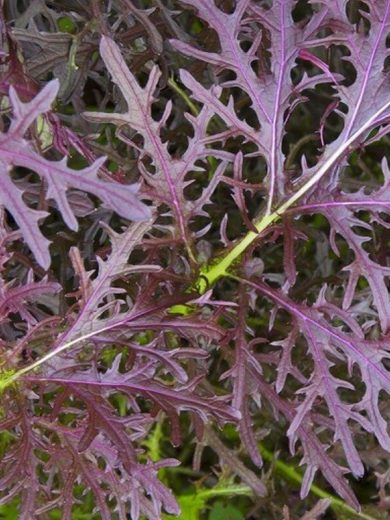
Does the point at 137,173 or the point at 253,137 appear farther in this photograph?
the point at 137,173

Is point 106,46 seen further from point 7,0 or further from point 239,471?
point 239,471

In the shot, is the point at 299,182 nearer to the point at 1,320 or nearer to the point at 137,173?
the point at 137,173

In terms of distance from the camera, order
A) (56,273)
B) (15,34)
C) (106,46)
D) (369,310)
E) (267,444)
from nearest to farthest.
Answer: (106,46), (15,34), (369,310), (56,273), (267,444)

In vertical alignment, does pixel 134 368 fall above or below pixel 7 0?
below

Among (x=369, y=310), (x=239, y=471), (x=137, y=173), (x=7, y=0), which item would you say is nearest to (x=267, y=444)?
(x=239, y=471)

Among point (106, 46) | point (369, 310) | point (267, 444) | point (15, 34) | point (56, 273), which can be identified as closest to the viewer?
point (106, 46)

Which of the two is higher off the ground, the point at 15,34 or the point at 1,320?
the point at 15,34

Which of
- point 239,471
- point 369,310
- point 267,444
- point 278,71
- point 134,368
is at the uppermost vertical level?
point 278,71

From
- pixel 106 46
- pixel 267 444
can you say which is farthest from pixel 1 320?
pixel 267 444

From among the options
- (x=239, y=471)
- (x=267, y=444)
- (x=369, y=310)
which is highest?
(x=369, y=310)
